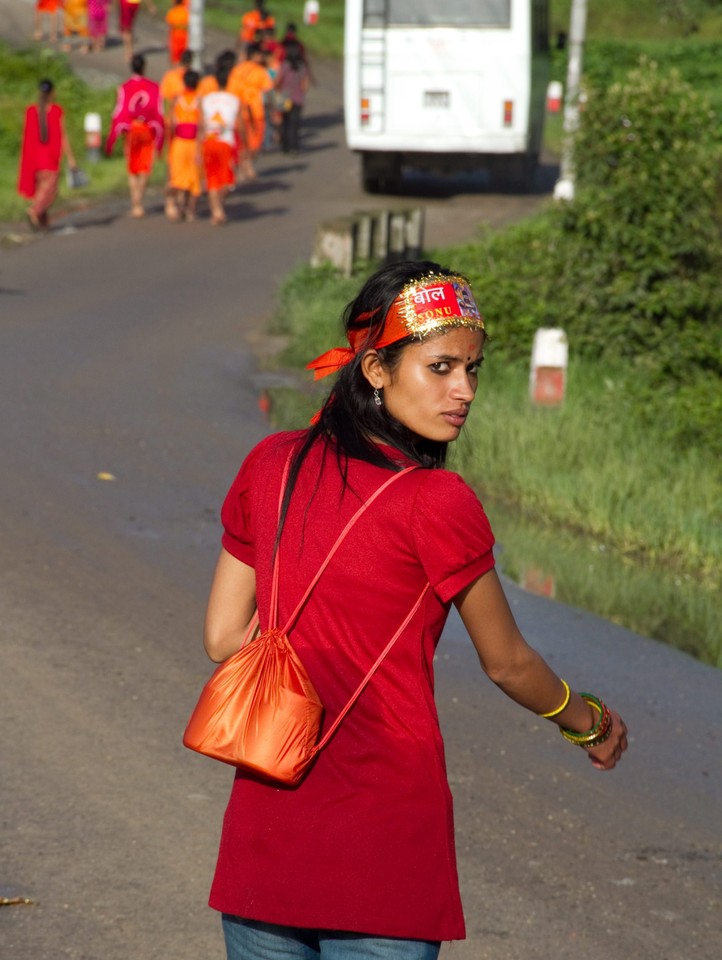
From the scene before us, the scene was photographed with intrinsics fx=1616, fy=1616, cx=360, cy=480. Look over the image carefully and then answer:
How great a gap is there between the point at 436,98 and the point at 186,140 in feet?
14.9

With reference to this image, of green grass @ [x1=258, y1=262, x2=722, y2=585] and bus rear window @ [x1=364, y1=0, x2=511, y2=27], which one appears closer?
green grass @ [x1=258, y1=262, x2=722, y2=585]

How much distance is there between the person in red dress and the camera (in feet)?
8.09

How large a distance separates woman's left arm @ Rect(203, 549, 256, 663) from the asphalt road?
1516 mm

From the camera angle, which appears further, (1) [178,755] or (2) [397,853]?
(1) [178,755]

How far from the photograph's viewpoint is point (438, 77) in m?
21.5

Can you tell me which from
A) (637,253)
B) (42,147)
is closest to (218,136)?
(42,147)

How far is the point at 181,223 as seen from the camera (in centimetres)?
1934

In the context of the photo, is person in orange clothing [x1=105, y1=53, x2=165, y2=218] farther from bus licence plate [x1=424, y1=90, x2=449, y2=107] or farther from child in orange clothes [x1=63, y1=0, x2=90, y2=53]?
child in orange clothes [x1=63, y1=0, x2=90, y2=53]

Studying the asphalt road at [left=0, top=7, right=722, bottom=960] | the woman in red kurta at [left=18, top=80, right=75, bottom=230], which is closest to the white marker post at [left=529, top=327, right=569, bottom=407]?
the asphalt road at [left=0, top=7, right=722, bottom=960]

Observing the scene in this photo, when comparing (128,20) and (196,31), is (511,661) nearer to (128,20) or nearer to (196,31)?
(196,31)

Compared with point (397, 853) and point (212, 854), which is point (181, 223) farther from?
point (397, 853)

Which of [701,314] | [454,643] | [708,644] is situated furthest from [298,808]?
[701,314]

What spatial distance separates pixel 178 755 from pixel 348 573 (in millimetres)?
3045

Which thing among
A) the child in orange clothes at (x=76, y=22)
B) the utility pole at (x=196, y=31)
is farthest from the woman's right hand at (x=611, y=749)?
the child in orange clothes at (x=76, y=22)
